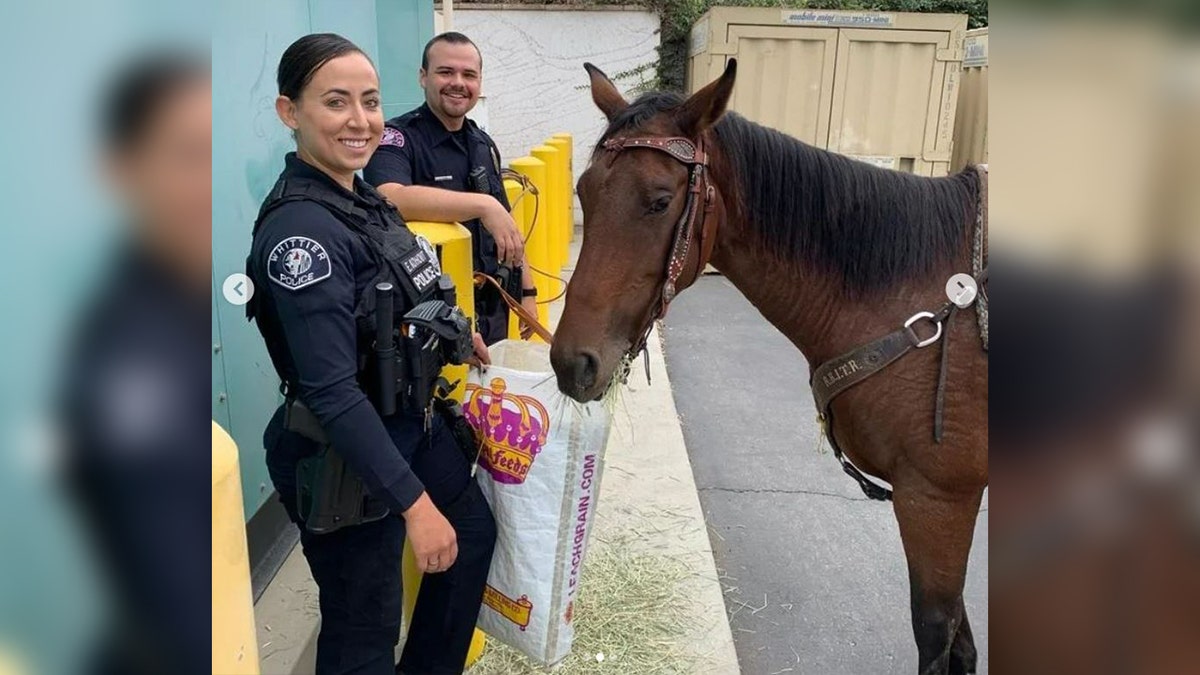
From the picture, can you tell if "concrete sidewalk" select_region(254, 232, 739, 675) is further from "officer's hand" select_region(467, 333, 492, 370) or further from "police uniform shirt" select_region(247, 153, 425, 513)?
"police uniform shirt" select_region(247, 153, 425, 513)

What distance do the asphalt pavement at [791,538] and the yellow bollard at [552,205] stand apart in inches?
53.8

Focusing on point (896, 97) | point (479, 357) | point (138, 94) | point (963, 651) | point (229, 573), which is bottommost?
point (963, 651)

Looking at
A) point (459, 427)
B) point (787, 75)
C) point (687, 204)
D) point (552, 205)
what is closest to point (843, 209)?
point (687, 204)

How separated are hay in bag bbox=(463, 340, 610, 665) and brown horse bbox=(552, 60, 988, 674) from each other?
127mm

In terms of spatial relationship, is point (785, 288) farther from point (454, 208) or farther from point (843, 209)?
point (454, 208)

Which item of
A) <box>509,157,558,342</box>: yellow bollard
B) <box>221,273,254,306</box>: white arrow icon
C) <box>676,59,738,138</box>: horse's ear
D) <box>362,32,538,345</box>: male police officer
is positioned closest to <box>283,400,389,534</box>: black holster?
<box>221,273,254,306</box>: white arrow icon

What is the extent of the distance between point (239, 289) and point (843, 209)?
5.12ft

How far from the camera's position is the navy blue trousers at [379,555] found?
5.82 ft

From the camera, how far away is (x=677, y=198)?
6.37 ft

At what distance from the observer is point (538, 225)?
16.3ft

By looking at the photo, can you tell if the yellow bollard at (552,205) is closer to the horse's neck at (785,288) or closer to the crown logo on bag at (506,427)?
the horse's neck at (785,288)

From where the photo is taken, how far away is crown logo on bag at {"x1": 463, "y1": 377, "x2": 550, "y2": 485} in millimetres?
1989

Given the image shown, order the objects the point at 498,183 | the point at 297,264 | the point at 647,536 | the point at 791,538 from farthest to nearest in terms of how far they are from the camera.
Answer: the point at 791,538
the point at 647,536
the point at 498,183
the point at 297,264

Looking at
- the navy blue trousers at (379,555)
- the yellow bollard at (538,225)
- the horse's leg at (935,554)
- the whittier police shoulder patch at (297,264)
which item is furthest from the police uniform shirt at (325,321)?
the yellow bollard at (538,225)
